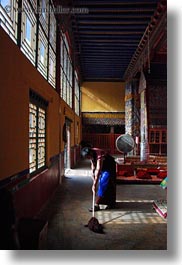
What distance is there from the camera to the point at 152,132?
897 centimetres

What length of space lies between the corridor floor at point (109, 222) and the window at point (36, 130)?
0.70 metres

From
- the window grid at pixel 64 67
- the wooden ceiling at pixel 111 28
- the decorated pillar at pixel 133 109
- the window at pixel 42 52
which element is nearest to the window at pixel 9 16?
the window at pixel 42 52

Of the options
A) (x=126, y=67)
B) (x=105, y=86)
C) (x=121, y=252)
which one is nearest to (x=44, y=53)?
(x=121, y=252)

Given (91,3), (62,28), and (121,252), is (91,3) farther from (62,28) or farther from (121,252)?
(121,252)

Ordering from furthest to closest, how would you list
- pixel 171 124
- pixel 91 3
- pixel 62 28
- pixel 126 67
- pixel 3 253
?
pixel 126 67 < pixel 62 28 < pixel 91 3 < pixel 171 124 < pixel 3 253

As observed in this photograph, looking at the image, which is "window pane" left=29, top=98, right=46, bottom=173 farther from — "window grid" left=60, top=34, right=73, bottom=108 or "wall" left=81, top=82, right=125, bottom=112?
"wall" left=81, top=82, right=125, bottom=112

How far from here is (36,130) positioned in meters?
3.79

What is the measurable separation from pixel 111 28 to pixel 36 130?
3.91 metres

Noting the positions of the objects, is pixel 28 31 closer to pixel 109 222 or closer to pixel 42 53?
pixel 42 53

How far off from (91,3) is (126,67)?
5.81m

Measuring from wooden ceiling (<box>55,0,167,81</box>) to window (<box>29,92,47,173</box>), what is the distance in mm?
1687

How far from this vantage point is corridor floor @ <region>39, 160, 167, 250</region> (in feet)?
8.75

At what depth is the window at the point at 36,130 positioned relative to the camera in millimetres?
3512

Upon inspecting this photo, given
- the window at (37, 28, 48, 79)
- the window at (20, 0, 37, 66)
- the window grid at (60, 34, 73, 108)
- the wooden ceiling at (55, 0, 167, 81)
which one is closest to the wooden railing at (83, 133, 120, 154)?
the wooden ceiling at (55, 0, 167, 81)
